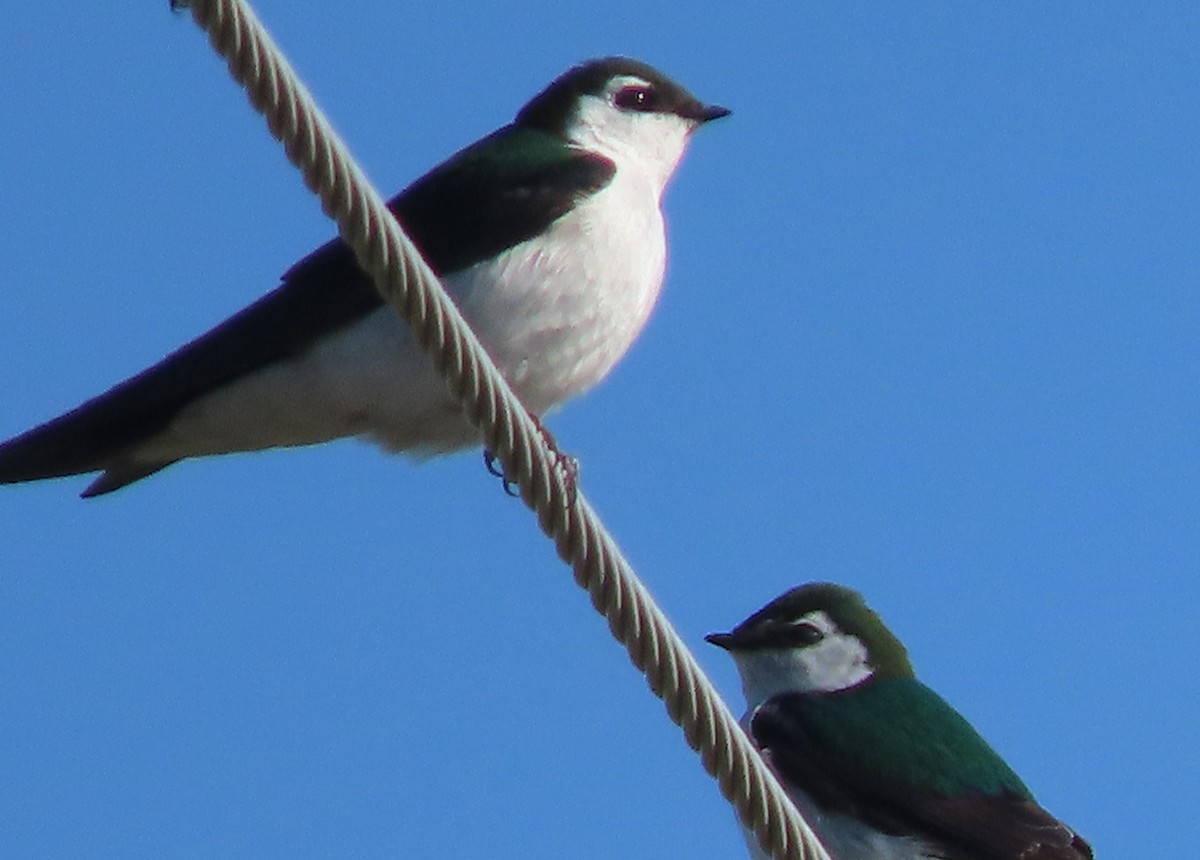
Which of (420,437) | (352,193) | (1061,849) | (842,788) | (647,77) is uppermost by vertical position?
(647,77)

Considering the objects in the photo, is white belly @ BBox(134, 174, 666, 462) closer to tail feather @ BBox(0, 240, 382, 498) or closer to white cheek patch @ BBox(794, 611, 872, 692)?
tail feather @ BBox(0, 240, 382, 498)

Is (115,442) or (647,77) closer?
(115,442)

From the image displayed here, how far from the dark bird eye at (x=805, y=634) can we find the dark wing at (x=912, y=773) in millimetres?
348

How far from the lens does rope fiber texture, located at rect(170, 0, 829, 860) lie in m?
3.34

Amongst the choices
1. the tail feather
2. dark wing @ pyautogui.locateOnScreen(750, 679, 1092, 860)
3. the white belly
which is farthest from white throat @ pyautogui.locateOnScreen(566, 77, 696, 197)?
dark wing @ pyautogui.locateOnScreen(750, 679, 1092, 860)

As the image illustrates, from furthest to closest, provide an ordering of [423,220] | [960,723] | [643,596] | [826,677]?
[826,677]
[960,723]
[423,220]
[643,596]

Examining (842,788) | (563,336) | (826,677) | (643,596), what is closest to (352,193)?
(643,596)

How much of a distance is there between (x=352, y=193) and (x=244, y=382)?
7.03ft

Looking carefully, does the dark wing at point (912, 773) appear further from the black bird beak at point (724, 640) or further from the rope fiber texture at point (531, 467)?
the rope fiber texture at point (531, 467)

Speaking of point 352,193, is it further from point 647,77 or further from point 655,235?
point 647,77

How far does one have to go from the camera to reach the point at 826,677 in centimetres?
736

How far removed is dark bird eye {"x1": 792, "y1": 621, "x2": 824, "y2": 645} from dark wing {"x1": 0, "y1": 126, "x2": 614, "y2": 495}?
7.01ft

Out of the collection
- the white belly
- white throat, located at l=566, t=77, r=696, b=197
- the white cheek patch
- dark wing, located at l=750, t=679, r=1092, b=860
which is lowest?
dark wing, located at l=750, t=679, r=1092, b=860

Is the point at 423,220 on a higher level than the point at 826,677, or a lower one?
higher
